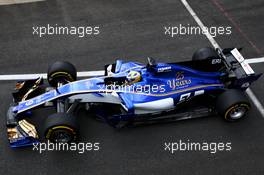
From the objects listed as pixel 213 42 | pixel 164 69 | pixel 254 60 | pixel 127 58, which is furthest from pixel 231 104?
pixel 127 58

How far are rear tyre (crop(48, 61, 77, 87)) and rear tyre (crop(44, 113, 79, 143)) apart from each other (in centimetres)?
132

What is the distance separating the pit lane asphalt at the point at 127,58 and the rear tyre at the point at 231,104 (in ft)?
1.24

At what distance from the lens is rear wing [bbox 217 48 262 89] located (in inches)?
293

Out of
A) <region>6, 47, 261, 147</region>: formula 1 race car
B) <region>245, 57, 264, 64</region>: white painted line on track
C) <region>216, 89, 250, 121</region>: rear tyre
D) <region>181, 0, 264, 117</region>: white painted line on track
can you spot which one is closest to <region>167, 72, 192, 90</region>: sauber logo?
<region>6, 47, 261, 147</region>: formula 1 race car

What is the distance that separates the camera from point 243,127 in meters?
7.61

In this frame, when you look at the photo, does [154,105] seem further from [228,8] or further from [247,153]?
[228,8]

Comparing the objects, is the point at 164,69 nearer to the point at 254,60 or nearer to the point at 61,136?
the point at 61,136

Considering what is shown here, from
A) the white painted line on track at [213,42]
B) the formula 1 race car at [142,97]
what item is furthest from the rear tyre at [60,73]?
the white painted line on track at [213,42]

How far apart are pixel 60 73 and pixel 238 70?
13.2 feet

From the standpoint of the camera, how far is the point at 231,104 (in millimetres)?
7113

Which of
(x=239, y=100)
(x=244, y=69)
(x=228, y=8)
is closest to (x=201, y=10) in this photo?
(x=228, y=8)

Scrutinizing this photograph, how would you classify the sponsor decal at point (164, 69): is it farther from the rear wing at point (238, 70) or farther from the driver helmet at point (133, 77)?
the rear wing at point (238, 70)

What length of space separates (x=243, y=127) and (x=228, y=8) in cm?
504

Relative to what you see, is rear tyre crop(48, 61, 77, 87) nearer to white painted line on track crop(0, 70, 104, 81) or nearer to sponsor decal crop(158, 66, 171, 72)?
white painted line on track crop(0, 70, 104, 81)
